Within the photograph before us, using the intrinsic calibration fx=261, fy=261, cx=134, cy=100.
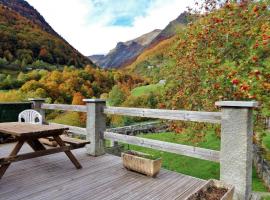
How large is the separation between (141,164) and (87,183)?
0.89 meters

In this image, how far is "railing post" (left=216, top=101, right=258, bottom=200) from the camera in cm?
331

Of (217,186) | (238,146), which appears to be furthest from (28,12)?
(217,186)

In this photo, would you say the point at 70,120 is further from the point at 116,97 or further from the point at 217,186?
the point at 217,186

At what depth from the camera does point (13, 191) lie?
3.52m

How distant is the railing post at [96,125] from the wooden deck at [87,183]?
0.46 metres

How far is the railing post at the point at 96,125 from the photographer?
17.2 ft

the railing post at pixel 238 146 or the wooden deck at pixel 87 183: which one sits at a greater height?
the railing post at pixel 238 146

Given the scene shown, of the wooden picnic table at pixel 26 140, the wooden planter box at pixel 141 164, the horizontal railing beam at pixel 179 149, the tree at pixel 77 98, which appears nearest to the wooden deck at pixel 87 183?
the wooden planter box at pixel 141 164

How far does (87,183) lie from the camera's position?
3.87m

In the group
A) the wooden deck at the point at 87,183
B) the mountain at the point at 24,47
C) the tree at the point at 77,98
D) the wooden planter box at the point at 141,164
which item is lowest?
the wooden deck at the point at 87,183

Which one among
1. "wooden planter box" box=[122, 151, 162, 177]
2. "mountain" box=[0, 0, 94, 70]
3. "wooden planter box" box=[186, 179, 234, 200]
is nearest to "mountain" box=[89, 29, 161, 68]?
"mountain" box=[0, 0, 94, 70]

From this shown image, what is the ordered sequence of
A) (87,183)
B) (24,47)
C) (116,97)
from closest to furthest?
1. (87,183)
2. (116,97)
3. (24,47)

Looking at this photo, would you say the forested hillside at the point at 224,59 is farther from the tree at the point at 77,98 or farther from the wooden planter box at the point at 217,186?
the tree at the point at 77,98

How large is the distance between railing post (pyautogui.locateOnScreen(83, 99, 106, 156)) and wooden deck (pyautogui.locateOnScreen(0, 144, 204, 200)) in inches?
18.1
